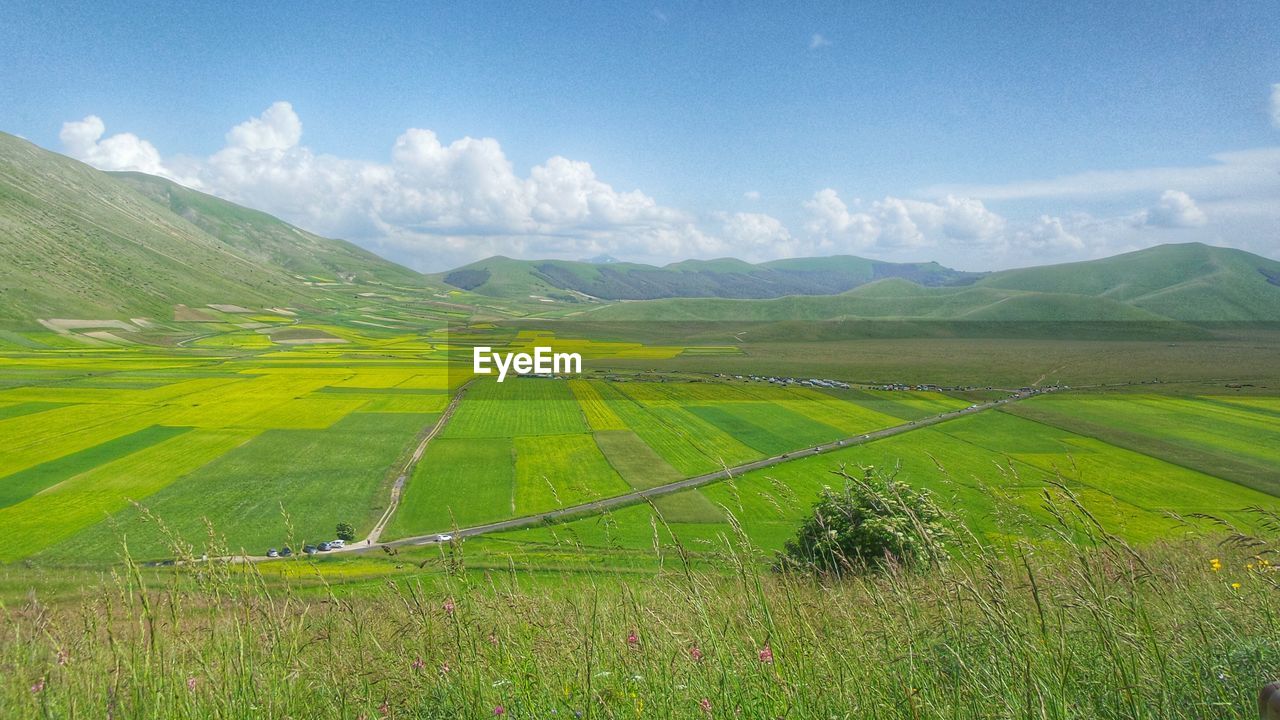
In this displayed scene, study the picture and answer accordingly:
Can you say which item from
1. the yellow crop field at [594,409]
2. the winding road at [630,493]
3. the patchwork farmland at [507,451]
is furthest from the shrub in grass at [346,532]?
the yellow crop field at [594,409]

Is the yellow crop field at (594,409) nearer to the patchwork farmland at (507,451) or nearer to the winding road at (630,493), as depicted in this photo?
the patchwork farmland at (507,451)

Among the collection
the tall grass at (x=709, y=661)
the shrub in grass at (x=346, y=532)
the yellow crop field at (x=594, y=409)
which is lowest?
the shrub in grass at (x=346, y=532)

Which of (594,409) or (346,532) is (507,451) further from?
(594,409)

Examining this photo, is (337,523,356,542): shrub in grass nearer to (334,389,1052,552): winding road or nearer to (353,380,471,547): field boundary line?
(353,380,471,547): field boundary line

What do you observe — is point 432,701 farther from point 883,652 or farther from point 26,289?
point 26,289

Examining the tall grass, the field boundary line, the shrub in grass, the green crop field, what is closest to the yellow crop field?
the field boundary line

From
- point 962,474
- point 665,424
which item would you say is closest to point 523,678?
point 962,474

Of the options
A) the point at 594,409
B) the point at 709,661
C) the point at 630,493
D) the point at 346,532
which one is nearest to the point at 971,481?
the point at 630,493

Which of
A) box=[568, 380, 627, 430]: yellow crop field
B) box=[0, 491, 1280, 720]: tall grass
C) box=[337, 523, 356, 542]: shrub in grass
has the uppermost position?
box=[0, 491, 1280, 720]: tall grass

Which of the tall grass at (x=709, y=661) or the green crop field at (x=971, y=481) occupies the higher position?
the tall grass at (x=709, y=661)
